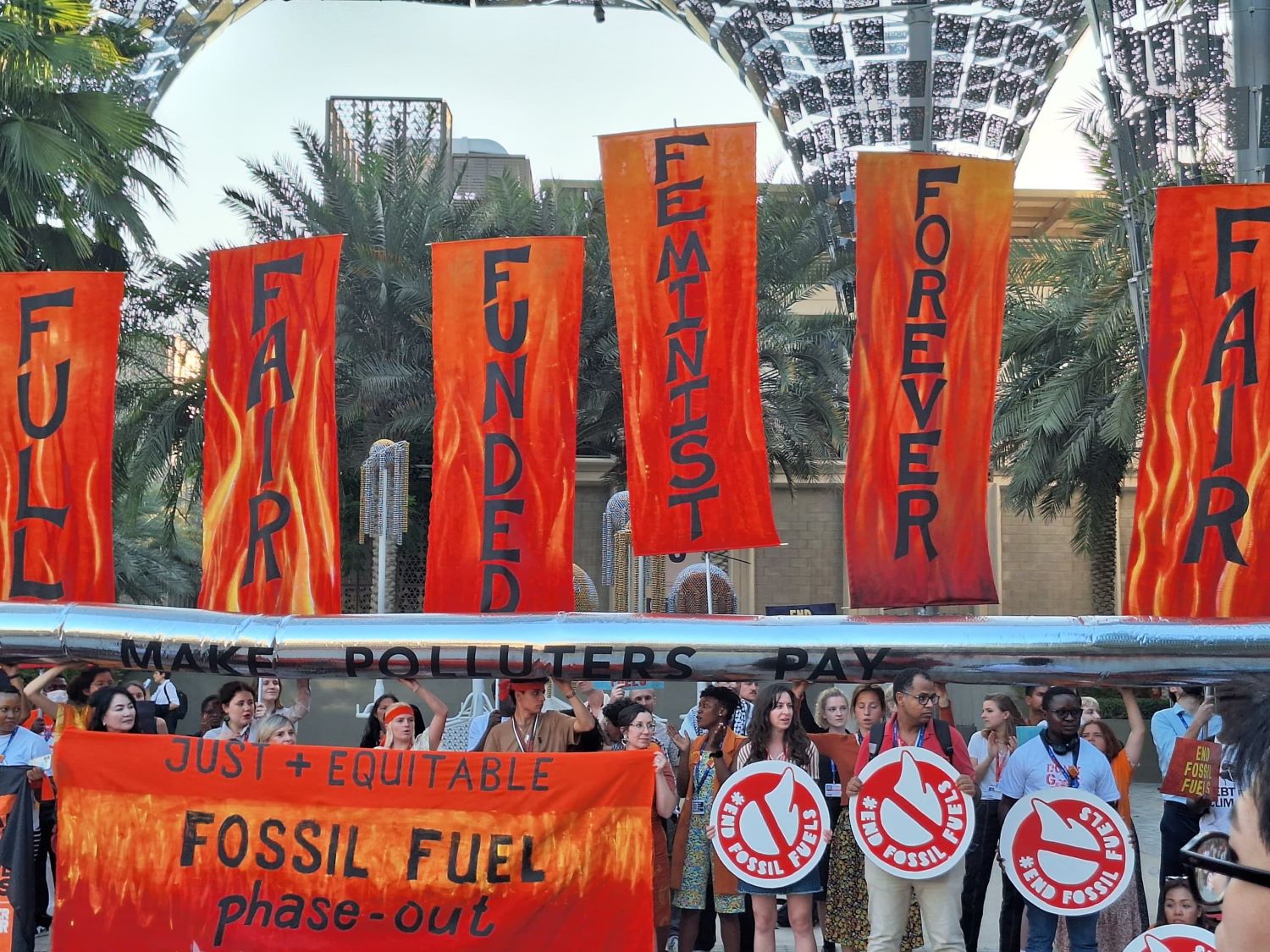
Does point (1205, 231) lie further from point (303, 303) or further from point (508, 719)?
point (303, 303)

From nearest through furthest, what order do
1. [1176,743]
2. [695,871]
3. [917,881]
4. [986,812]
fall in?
[917,881] → [695,871] → [1176,743] → [986,812]

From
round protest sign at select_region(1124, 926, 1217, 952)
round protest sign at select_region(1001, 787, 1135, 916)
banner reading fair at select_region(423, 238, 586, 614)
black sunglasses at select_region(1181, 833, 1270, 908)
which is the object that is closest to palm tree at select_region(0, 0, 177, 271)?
banner reading fair at select_region(423, 238, 586, 614)

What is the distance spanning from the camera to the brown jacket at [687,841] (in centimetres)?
820

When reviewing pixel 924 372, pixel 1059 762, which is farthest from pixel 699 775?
pixel 924 372

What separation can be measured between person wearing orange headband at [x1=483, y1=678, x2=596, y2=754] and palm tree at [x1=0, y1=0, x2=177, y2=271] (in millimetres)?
9522

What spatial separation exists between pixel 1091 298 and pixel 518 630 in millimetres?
14646

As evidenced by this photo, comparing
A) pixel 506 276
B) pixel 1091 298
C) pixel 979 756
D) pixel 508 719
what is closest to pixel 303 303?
pixel 506 276

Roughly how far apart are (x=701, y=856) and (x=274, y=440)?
436 cm

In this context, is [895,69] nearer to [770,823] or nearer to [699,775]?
[699,775]

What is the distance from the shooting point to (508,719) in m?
8.45

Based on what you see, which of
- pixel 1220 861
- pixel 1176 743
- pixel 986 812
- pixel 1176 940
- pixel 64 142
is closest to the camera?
pixel 1220 861

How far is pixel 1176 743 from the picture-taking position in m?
8.67

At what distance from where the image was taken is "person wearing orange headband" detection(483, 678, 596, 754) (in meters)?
8.20

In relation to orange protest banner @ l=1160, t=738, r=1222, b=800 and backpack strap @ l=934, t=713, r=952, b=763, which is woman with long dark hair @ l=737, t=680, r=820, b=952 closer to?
backpack strap @ l=934, t=713, r=952, b=763
